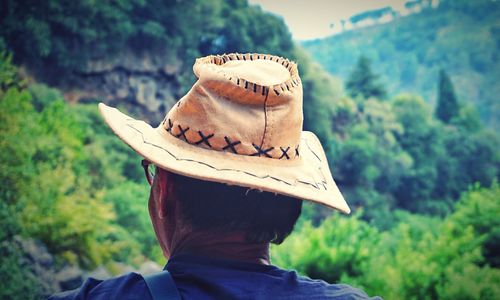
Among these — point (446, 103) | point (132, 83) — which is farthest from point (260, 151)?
point (446, 103)

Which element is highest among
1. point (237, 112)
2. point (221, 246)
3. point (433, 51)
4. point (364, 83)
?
point (433, 51)

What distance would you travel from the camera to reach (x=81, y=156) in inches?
453

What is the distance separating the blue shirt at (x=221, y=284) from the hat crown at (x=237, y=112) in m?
0.33

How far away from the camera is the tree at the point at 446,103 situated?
4247cm

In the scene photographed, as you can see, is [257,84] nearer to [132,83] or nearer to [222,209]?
[222,209]

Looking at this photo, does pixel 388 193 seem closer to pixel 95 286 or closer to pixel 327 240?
pixel 327 240

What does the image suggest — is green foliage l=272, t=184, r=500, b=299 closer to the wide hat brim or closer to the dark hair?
the wide hat brim

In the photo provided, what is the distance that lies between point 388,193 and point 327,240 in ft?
81.1

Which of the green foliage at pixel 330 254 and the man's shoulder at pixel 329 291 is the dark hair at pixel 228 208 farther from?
the green foliage at pixel 330 254

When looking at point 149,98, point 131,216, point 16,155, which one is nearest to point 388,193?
point 149,98

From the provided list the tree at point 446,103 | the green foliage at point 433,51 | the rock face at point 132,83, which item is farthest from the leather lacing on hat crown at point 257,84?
the green foliage at point 433,51

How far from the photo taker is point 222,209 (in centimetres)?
146

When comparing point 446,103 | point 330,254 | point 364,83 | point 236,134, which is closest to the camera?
point 236,134

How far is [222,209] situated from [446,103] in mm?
44565
